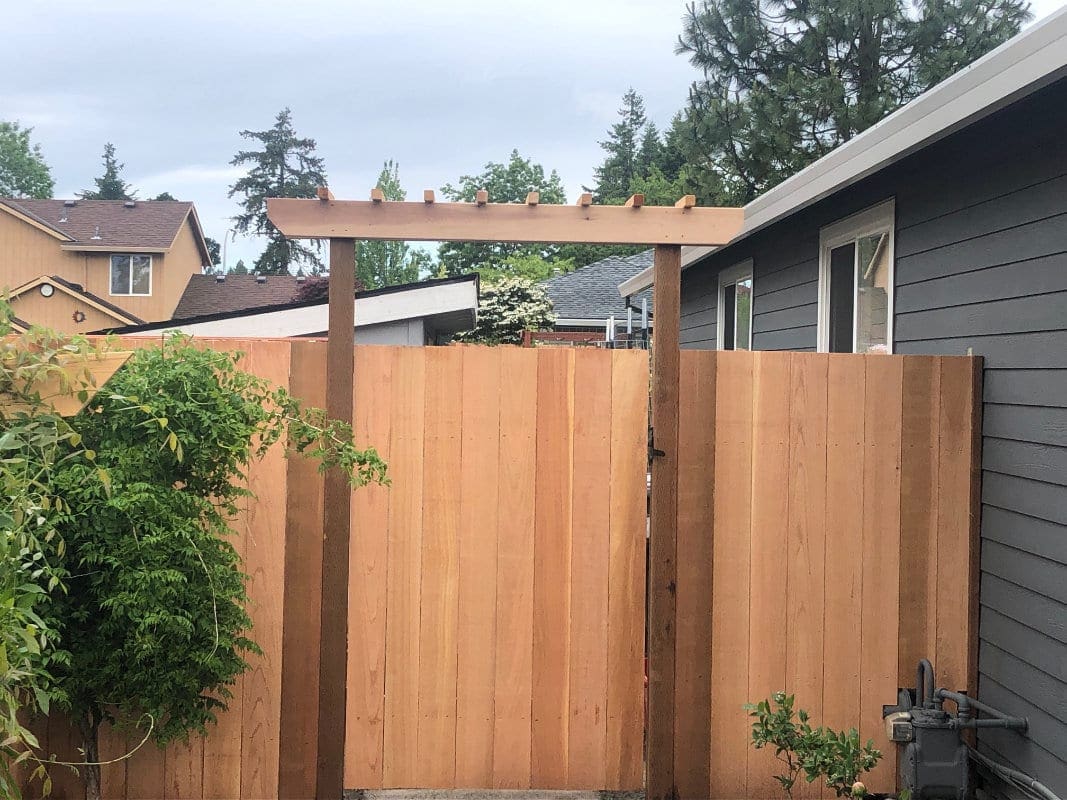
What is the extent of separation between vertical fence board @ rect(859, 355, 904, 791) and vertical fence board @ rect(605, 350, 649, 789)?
84 cm

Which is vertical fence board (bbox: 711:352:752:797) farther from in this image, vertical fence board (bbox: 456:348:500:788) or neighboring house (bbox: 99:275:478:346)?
neighboring house (bbox: 99:275:478:346)

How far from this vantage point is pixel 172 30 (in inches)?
1870

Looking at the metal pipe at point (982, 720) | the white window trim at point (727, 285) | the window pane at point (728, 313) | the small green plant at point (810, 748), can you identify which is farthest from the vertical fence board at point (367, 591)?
the window pane at point (728, 313)

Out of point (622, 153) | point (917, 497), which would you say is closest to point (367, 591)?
point (917, 497)

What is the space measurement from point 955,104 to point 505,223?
64.3 inches

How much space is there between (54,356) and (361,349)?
3.78 ft

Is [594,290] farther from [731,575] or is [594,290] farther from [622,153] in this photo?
[622,153]

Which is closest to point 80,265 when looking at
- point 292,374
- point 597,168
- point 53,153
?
point 292,374

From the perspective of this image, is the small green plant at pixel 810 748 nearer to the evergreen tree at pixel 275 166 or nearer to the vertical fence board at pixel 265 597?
the vertical fence board at pixel 265 597

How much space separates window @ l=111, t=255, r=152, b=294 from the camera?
2417 centimetres

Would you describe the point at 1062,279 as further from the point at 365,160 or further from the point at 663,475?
the point at 365,160

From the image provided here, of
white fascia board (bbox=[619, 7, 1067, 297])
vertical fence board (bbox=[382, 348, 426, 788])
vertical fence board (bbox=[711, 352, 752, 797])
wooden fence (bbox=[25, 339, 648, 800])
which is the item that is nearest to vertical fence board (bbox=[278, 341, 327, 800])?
wooden fence (bbox=[25, 339, 648, 800])

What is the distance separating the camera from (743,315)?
8297 millimetres

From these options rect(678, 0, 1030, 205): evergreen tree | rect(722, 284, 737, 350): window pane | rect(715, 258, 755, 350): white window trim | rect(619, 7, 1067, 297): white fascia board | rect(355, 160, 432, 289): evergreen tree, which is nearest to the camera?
rect(619, 7, 1067, 297): white fascia board
